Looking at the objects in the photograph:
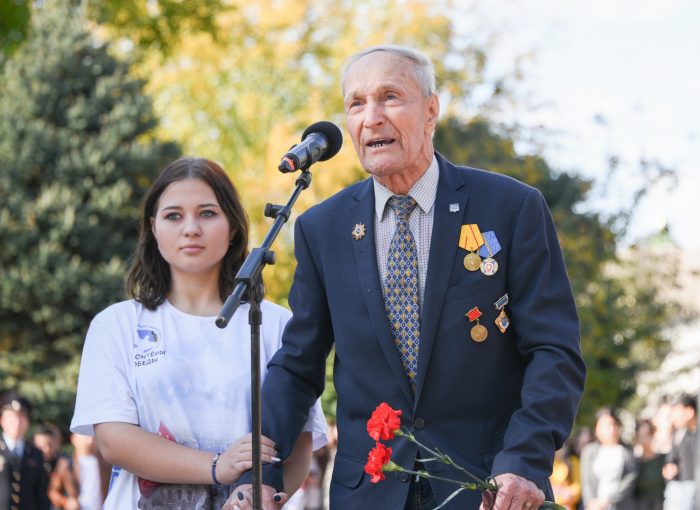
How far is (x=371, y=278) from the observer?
4.50 m

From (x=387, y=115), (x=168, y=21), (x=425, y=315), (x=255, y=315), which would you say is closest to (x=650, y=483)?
(x=425, y=315)

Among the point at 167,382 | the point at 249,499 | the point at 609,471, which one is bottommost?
the point at 609,471

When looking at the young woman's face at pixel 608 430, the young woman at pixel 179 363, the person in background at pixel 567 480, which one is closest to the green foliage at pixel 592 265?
the person in background at pixel 567 480

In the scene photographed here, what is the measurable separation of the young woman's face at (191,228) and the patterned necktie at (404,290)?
0.89 metres

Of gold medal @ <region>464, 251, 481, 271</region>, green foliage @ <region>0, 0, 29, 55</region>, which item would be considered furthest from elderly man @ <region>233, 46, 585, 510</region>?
green foliage @ <region>0, 0, 29, 55</region>

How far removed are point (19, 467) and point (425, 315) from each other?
880 centimetres

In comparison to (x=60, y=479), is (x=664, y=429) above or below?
above

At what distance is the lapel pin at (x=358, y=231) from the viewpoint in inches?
182

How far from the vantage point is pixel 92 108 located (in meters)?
22.1

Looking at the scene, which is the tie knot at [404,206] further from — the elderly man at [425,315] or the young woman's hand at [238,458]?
the young woman's hand at [238,458]

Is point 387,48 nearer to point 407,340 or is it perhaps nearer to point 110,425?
point 407,340

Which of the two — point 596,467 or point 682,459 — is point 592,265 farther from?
point 682,459

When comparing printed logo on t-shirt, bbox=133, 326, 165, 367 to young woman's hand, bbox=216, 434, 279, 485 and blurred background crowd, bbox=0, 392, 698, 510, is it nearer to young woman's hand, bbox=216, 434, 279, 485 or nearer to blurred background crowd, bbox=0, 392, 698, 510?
young woman's hand, bbox=216, 434, 279, 485

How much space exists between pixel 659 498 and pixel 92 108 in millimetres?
12783
